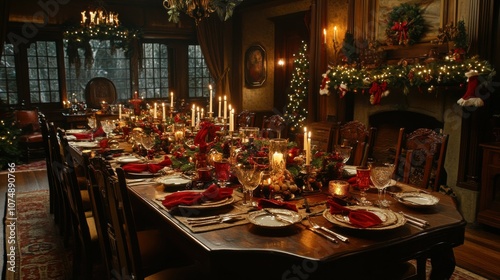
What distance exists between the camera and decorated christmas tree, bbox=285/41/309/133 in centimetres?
682

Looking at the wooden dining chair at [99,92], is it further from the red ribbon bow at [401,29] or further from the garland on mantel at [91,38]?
the red ribbon bow at [401,29]

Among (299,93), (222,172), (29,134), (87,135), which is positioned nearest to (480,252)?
(222,172)

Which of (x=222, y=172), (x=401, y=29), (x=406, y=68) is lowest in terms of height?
(x=222, y=172)

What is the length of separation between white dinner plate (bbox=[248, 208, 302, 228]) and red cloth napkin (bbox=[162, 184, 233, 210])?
245 millimetres

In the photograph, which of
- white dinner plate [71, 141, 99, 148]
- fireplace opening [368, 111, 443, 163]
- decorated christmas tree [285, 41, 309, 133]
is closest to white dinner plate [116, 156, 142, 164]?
white dinner plate [71, 141, 99, 148]

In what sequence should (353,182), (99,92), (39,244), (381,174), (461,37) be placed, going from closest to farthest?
(381,174) < (353,182) < (39,244) < (461,37) < (99,92)

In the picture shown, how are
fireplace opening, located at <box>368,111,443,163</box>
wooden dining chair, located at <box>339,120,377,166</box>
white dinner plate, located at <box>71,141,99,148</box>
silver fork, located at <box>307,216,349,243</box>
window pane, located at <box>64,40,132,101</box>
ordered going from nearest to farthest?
silver fork, located at <box>307,216,349,243</box>, wooden dining chair, located at <box>339,120,377,166</box>, white dinner plate, located at <box>71,141,99,148</box>, fireplace opening, located at <box>368,111,443,163</box>, window pane, located at <box>64,40,132,101</box>

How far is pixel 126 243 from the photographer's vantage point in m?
1.80

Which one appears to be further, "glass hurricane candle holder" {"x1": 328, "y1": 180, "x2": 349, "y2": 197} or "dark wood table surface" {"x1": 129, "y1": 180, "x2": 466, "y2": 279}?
"glass hurricane candle holder" {"x1": 328, "y1": 180, "x2": 349, "y2": 197}

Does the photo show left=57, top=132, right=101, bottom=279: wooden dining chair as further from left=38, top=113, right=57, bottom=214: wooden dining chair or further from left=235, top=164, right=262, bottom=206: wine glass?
left=38, top=113, right=57, bottom=214: wooden dining chair

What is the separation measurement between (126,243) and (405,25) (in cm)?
405

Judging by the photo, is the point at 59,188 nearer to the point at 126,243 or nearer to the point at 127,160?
the point at 127,160

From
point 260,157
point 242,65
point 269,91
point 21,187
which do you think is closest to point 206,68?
point 242,65

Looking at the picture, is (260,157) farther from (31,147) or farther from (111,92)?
(111,92)
